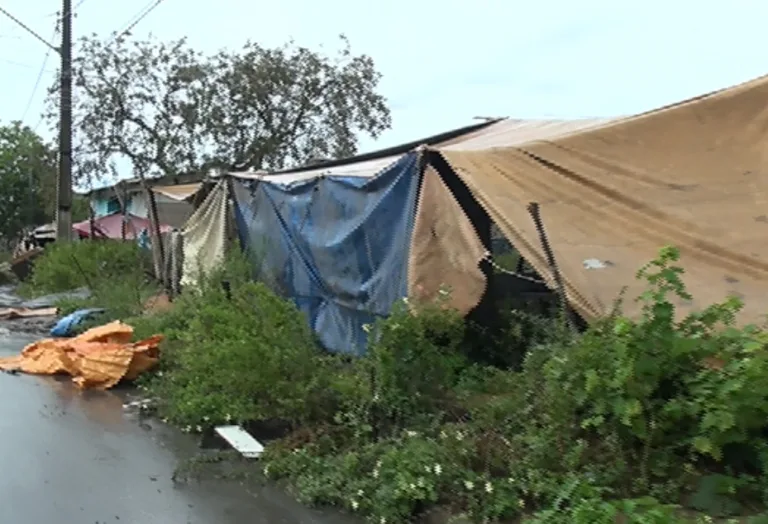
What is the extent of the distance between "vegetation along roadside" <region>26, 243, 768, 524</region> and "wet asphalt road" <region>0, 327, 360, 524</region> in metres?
0.35

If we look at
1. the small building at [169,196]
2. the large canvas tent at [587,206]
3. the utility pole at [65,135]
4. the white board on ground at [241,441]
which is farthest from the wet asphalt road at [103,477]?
the utility pole at [65,135]

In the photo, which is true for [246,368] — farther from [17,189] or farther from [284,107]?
[17,189]

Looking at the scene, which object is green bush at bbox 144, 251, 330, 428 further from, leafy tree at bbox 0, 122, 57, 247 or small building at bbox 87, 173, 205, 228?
leafy tree at bbox 0, 122, 57, 247

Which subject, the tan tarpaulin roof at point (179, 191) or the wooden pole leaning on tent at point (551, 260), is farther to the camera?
the tan tarpaulin roof at point (179, 191)

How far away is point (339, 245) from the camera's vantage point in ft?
32.0

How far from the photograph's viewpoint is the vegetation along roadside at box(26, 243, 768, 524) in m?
5.04

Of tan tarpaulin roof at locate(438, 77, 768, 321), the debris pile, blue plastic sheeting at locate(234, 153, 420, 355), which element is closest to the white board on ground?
blue plastic sheeting at locate(234, 153, 420, 355)

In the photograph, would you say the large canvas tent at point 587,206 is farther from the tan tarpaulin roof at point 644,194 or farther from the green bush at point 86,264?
the green bush at point 86,264

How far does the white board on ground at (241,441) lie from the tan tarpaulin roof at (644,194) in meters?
2.68

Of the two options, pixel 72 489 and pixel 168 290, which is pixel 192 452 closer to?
pixel 72 489

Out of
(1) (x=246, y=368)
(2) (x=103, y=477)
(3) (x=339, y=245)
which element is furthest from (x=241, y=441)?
(3) (x=339, y=245)

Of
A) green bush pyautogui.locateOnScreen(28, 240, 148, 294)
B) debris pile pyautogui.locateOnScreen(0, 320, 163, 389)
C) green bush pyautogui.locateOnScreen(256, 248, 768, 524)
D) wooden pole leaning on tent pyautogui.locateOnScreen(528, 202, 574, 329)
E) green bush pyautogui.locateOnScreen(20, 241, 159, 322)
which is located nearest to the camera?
green bush pyautogui.locateOnScreen(256, 248, 768, 524)

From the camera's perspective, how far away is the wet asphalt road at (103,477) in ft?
20.1

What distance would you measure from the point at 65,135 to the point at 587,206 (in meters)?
19.7
